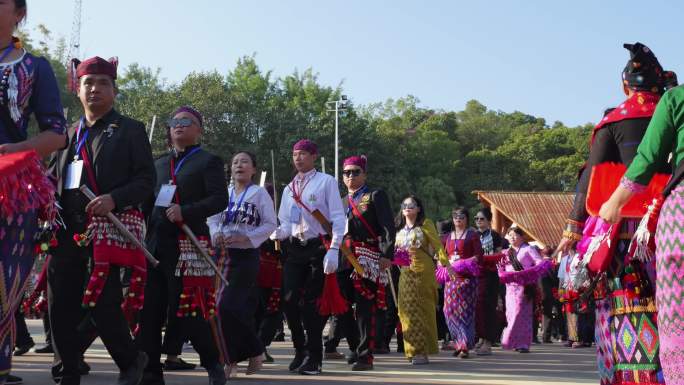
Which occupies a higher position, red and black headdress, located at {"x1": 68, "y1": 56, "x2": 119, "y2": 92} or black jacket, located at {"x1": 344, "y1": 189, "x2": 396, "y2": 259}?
red and black headdress, located at {"x1": 68, "y1": 56, "x2": 119, "y2": 92}

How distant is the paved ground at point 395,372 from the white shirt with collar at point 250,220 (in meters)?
1.21

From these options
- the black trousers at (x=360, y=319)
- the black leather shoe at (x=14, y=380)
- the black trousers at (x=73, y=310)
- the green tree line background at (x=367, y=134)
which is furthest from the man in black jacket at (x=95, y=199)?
the green tree line background at (x=367, y=134)

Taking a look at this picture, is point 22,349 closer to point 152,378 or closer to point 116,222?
point 152,378

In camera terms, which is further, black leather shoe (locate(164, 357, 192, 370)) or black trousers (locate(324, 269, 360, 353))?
black trousers (locate(324, 269, 360, 353))

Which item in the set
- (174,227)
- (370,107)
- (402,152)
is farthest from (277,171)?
A: (174,227)

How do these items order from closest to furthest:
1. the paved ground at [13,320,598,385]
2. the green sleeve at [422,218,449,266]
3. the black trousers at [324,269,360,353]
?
the paved ground at [13,320,598,385], the black trousers at [324,269,360,353], the green sleeve at [422,218,449,266]

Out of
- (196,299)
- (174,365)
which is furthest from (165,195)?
(174,365)

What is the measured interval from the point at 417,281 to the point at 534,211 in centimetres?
3968

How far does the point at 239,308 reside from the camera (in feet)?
27.6

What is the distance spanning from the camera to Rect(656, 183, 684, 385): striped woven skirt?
4.60m

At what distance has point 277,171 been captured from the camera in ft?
174

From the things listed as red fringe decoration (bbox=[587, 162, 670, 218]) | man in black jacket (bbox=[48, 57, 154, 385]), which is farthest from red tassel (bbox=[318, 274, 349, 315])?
red fringe decoration (bbox=[587, 162, 670, 218])

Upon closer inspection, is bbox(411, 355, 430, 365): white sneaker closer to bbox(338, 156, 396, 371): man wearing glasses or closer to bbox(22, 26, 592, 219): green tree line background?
bbox(338, 156, 396, 371): man wearing glasses

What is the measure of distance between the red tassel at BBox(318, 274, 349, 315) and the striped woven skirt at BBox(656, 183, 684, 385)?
16.2ft
